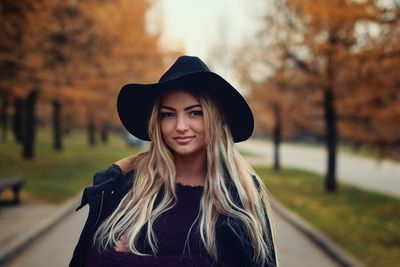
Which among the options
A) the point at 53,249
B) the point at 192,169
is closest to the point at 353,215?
→ the point at 53,249

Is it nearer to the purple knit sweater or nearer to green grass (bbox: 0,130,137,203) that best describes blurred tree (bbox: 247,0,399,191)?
green grass (bbox: 0,130,137,203)

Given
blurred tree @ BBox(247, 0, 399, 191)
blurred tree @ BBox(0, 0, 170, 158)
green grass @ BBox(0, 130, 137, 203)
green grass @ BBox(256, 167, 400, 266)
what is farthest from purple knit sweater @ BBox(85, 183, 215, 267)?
green grass @ BBox(0, 130, 137, 203)

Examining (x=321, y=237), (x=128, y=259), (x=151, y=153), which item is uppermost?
(x=151, y=153)

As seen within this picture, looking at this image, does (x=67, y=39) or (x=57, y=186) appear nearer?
(x=57, y=186)

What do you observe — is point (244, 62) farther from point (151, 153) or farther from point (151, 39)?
point (151, 153)

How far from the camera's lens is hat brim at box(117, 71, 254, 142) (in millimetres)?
2062

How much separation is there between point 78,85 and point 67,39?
51.7 inches

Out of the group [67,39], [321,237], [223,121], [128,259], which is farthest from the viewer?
[67,39]

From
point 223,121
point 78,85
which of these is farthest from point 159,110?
point 78,85

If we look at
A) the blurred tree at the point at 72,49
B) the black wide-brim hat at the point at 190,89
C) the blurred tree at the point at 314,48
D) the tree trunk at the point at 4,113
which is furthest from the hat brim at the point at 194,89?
the tree trunk at the point at 4,113

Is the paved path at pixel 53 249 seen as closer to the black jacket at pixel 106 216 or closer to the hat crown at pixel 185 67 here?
the black jacket at pixel 106 216

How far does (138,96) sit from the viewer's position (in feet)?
7.29

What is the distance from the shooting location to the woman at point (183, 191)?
1888 mm

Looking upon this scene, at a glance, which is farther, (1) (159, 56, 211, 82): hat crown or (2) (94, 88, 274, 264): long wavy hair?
(1) (159, 56, 211, 82): hat crown
